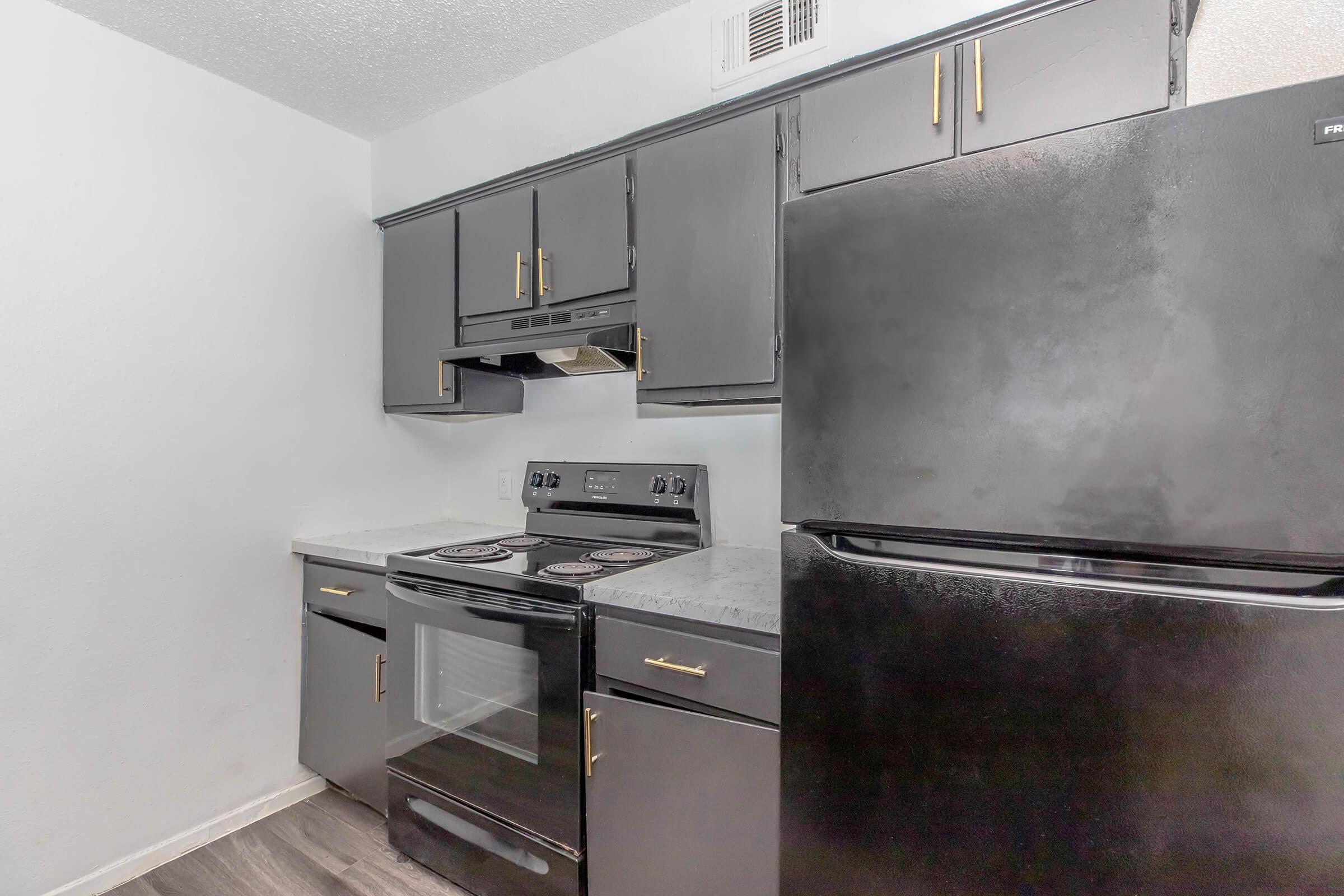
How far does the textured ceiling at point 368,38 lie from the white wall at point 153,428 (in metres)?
0.11

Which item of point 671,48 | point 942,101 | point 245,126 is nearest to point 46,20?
point 245,126

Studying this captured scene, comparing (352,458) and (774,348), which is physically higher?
(774,348)

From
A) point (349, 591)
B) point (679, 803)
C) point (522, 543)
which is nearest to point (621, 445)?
point (522, 543)

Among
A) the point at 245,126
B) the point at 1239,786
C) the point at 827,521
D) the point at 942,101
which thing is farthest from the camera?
the point at 245,126

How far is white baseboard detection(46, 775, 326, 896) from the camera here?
1776 mm

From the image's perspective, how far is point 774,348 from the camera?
1.60 metres

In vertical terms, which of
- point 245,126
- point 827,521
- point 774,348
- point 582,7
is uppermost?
point 582,7

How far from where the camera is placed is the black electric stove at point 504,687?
1491 millimetres

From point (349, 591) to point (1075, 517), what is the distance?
208 centimetres

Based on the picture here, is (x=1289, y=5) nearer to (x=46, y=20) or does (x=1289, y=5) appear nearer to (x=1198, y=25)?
(x=1198, y=25)

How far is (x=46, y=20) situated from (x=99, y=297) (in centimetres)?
75

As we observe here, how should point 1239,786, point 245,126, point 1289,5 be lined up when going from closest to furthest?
point 1239,786 < point 1289,5 < point 245,126

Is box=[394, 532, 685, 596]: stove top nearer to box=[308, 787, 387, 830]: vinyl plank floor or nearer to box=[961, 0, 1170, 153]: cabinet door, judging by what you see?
box=[308, 787, 387, 830]: vinyl plank floor

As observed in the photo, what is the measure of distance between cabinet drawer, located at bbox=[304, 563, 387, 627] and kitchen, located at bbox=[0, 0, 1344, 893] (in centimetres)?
7
